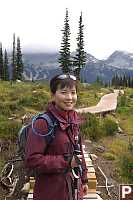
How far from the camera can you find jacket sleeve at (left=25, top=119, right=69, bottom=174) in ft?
10.1

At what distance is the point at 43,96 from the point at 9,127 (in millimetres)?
13749

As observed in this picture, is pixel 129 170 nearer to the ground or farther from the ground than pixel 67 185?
nearer to the ground

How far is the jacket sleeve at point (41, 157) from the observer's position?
3066 mm

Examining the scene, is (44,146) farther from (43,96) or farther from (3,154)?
(43,96)

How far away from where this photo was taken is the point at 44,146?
3.12 meters

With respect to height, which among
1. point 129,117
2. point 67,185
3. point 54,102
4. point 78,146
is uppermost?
point 54,102

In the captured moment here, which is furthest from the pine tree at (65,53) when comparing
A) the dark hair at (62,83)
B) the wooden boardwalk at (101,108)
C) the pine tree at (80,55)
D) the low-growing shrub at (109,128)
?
the dark hair at (62,83)

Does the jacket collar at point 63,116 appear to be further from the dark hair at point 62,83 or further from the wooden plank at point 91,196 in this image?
the wooden plank at point 91,196

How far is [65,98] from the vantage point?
3.27 meters

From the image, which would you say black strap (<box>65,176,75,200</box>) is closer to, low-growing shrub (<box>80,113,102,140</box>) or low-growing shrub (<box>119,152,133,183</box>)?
low-growing shrub (<box>119,152,133,183</box>)

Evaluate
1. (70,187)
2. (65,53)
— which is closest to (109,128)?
(70,187)

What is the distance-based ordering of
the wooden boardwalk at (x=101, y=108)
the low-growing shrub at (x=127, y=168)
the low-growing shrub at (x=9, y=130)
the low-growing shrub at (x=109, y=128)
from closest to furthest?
the low-growing shrub at (x=127, y=168), the low-growing shrub at (x=9, y=130), the low-growing shrub at (x=109, y=128), the wooden boardwalk at (x=101, y=108)

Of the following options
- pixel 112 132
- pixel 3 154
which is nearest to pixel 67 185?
→ pixel 3 154

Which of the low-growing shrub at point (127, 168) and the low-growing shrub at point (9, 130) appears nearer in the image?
the low-growing shrub at point (127, 168)
